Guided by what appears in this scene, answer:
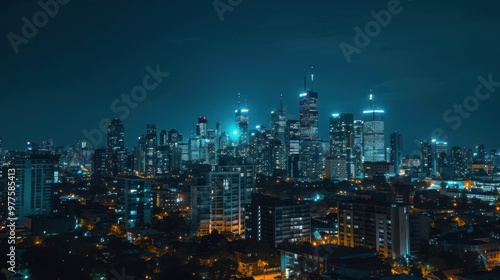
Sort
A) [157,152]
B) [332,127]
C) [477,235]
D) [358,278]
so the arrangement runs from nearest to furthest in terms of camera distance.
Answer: [358,278] < [477,235] < [157,152] < [332,127]

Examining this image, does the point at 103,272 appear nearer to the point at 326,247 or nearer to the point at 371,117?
the point at 326,247

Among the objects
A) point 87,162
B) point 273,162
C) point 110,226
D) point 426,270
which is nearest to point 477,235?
point 426,270

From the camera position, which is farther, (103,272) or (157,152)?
(157,152)

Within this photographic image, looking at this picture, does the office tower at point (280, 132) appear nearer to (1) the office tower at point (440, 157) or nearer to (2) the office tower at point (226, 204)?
(1) the office tower at point (440, 157)

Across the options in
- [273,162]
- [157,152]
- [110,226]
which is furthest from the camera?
[273,162]

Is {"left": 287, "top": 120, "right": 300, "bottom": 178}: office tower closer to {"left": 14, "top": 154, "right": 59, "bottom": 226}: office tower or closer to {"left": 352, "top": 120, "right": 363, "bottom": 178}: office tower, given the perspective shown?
{"left": 352, "top": 120, "right": 363, "bottom": 178}: office tower

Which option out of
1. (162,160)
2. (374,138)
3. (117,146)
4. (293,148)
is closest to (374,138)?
(374,138)
